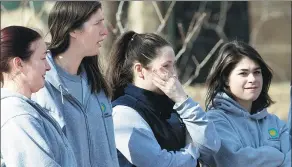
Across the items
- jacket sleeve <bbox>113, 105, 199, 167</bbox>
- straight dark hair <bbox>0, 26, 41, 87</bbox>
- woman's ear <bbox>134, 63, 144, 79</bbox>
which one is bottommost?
jacket sleeve <bbox>113, 105, 199, 167</bbox>

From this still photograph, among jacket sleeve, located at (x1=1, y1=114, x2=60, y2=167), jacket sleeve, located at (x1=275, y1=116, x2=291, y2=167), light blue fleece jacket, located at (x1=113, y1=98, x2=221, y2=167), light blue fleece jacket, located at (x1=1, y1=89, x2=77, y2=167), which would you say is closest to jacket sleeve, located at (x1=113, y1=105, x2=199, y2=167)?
light blue fleece jacket, located at (x1=113, y1=98, x2=221, y2=167)

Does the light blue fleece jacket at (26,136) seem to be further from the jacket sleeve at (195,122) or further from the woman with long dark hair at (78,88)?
the jacket sleeve at (195,122)

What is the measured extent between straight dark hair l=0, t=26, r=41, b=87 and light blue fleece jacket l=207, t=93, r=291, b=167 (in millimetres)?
1547

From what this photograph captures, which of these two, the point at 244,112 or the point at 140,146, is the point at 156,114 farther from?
the point at 244,112

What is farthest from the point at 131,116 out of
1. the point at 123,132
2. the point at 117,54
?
the point at 117,54

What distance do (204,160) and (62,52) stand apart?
115 cm

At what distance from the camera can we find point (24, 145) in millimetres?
3861

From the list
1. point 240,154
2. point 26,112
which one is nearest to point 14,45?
point 26,112

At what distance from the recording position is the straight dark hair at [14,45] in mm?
3984

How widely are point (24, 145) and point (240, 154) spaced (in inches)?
65.4

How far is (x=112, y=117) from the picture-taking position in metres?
4.66

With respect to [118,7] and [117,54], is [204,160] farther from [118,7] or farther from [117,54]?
[118,7]

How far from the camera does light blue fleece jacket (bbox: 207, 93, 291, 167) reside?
5.22 m

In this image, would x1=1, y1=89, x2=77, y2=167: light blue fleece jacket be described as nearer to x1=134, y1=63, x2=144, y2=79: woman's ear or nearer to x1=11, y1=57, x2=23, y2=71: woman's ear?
x1=11, y1=57, x2=23, y2=71: woman's ear
